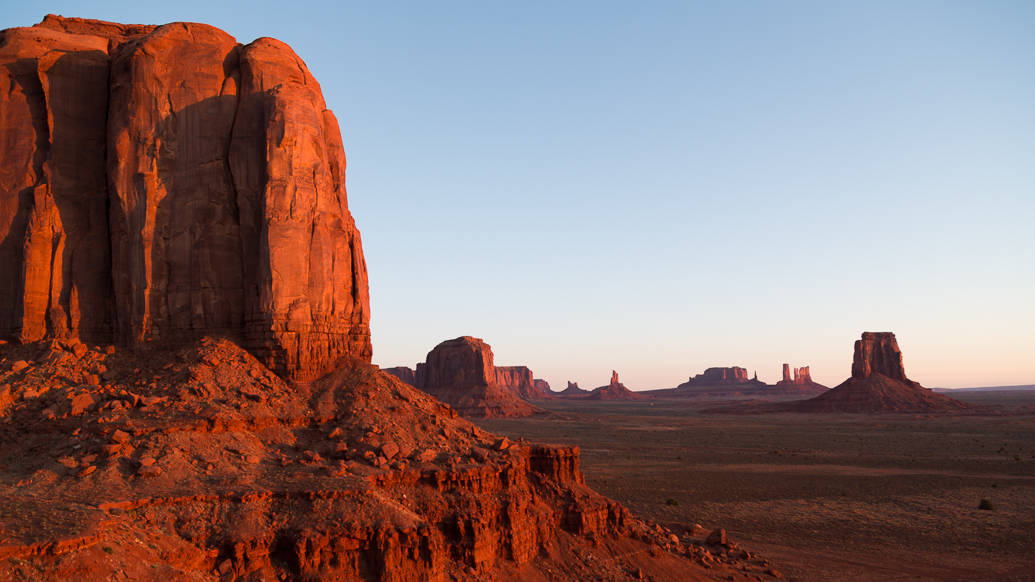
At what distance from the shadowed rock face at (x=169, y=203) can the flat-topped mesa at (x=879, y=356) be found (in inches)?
5722

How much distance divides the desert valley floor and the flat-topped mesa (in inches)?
2199

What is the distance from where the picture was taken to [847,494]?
137ft

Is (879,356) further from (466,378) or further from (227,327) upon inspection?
(227,327)

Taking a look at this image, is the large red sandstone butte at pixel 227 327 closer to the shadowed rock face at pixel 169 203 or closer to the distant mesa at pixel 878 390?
the shadowed rock face at pixel 169 203

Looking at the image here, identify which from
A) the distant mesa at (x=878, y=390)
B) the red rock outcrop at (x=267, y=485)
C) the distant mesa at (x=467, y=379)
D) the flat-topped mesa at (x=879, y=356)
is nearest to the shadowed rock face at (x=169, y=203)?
the red rock outcrop at (x=267, y=485)

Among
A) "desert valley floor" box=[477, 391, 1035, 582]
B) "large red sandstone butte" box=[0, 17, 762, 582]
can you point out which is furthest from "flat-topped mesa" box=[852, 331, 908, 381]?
"large red sandstone butte" box=[0, 17, 762, 582]

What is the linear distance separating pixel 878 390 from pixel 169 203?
467ft

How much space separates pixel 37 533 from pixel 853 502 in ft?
133

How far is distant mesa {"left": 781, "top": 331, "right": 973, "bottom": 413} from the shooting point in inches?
5074

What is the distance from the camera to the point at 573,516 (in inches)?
806

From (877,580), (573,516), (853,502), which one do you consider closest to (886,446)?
(853,502)

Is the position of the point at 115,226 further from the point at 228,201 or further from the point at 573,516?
the point at 573,516

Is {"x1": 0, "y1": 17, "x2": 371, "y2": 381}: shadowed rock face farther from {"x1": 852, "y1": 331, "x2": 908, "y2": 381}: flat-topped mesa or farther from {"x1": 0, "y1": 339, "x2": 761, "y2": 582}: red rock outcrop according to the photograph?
{"x1": 852, "y1": 331, "x2": 908, "y2": 381}: flat-topped mesa

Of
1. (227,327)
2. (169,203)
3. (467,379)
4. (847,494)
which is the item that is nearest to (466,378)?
(467,379)
